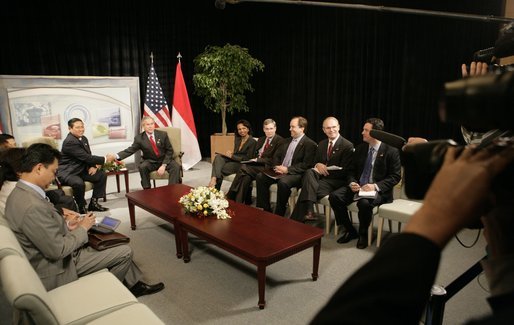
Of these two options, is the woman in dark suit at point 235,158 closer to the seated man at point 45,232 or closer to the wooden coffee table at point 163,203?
the wooden coffee table at point 163,203

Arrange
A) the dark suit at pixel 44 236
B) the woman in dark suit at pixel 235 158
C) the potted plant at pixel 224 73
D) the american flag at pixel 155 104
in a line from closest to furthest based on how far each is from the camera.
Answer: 1. the dark suit at pixel 44 236
2. the woman in dark suit at pixel 235 158
3. the american flag at pixel 155 104
4. the potted plant at pixel 224 73

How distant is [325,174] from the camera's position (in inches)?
157

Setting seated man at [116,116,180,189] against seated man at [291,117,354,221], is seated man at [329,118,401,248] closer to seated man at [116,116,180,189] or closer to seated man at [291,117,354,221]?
seated man at [291,117,354,221]

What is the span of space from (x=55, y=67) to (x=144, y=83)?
154 cm

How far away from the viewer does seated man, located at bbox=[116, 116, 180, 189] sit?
495cm

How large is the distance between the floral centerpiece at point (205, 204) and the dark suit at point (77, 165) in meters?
1.80

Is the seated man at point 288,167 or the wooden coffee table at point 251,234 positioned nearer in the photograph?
the wooden coffee table at point 251,234

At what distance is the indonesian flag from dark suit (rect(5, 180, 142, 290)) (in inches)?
186

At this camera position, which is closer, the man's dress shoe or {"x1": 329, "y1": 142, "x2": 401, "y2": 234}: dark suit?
{"x1": 329, "y1": 142, "x2": 401, "y2": 234}: dark suit

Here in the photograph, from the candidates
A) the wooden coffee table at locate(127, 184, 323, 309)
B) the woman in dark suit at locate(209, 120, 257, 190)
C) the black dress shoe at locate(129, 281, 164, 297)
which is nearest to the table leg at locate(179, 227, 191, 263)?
the wooden coffee table at locate(127, 184, 323, 309)

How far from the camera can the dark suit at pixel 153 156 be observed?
4.94m

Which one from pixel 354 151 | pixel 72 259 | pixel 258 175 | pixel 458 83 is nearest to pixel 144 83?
pixel 258 175

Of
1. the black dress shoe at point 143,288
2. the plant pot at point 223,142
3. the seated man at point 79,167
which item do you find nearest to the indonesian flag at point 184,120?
the plant pot at point 223,142

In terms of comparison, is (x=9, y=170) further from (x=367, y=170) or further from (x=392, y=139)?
(x=367, y=170)
